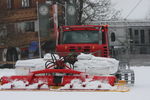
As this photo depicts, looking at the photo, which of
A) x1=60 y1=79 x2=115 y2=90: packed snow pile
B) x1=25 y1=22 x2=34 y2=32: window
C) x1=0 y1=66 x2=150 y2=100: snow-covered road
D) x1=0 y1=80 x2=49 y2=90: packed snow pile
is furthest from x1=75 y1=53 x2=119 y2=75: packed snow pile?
x1=25 y1=22 x2=34 y2=32: window

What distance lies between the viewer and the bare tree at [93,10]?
40031 mm

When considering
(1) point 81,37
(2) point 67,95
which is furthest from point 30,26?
(2) point 67,95

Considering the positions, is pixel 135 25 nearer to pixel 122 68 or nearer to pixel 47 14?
pixel 47 14

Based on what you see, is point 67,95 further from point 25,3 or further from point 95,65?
point 25,3

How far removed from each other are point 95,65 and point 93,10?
27115 millimetres

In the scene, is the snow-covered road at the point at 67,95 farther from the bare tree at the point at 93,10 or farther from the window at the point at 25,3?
the bare tree at the point at 93,10

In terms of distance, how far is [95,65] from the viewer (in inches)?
534

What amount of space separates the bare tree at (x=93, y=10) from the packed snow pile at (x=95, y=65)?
1021 inches

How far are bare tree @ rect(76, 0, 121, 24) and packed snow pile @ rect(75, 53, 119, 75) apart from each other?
25.9 metres

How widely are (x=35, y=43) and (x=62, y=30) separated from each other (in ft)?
59.2

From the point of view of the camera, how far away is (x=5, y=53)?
35.8 m

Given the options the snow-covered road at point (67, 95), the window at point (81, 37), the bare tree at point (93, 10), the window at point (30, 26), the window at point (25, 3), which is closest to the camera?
the snow-covered road at point (67, 95)

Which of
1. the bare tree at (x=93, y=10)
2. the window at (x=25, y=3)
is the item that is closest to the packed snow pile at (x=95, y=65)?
the window at (x=25, y=3)

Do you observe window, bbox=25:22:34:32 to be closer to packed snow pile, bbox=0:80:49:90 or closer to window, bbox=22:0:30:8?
window, bbox=22:0:30:8
